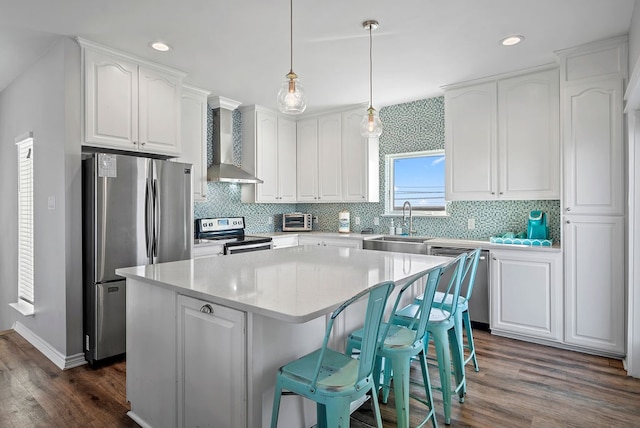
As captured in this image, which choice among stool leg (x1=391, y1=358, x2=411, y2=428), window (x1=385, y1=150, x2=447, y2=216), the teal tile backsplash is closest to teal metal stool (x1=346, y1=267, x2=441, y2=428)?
stool leg (x1=391, y1=358, x2=411, y2=428)

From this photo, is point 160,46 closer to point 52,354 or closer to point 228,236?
Answer: point 228,236

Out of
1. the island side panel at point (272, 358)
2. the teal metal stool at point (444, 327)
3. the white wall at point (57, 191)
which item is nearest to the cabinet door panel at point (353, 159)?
the teal metal stool at point (444, 327)

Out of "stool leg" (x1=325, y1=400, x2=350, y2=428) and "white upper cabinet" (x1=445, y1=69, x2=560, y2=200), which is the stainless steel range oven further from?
"stool leg" (x1=325, y1=400, x2=350, y2=428)

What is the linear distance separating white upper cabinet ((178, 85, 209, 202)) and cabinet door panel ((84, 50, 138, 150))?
72 centimetres

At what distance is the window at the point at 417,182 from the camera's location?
455cm

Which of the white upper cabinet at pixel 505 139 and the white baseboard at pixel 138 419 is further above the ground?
the white upper cabinet at pixel 505 139

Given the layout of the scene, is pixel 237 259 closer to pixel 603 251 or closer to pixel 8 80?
pixel 603 251

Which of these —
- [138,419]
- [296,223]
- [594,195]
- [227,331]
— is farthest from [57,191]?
[594,195]

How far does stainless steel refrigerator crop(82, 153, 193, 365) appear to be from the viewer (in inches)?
115

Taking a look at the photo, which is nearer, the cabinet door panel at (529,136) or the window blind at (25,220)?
the cabinet door panel at (529,136)

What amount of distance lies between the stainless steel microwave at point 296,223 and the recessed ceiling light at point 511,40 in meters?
3.28

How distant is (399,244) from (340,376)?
2818 mm

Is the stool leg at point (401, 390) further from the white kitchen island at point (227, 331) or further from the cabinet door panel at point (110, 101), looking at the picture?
the cabinet door panel at point (110, 101)

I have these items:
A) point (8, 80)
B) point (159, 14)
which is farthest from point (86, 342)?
point (8, 80)
